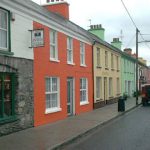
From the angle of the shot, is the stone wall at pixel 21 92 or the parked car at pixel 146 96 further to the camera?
the parked car at pixel 146 96

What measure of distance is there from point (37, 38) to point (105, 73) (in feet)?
54.4

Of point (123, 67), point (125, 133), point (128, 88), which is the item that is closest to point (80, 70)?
point (125, 133)

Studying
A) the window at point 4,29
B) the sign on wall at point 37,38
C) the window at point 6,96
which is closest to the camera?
the window at point 6,96

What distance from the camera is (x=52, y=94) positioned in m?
18.2

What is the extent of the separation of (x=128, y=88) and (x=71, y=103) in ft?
83.8

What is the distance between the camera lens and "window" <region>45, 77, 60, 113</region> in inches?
690

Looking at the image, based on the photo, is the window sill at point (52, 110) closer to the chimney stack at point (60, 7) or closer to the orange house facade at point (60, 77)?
the orange house facade at point (60, 77)

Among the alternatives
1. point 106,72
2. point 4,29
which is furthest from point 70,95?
point 106,72

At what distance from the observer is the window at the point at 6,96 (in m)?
13.0

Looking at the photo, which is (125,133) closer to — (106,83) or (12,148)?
(12,148)

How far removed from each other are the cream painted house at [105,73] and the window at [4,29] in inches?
536

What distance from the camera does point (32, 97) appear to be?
15312 millimetres

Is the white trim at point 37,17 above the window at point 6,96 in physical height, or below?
above

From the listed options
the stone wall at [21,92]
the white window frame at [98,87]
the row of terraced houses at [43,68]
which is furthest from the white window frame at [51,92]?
the white window frame at [98,87]
